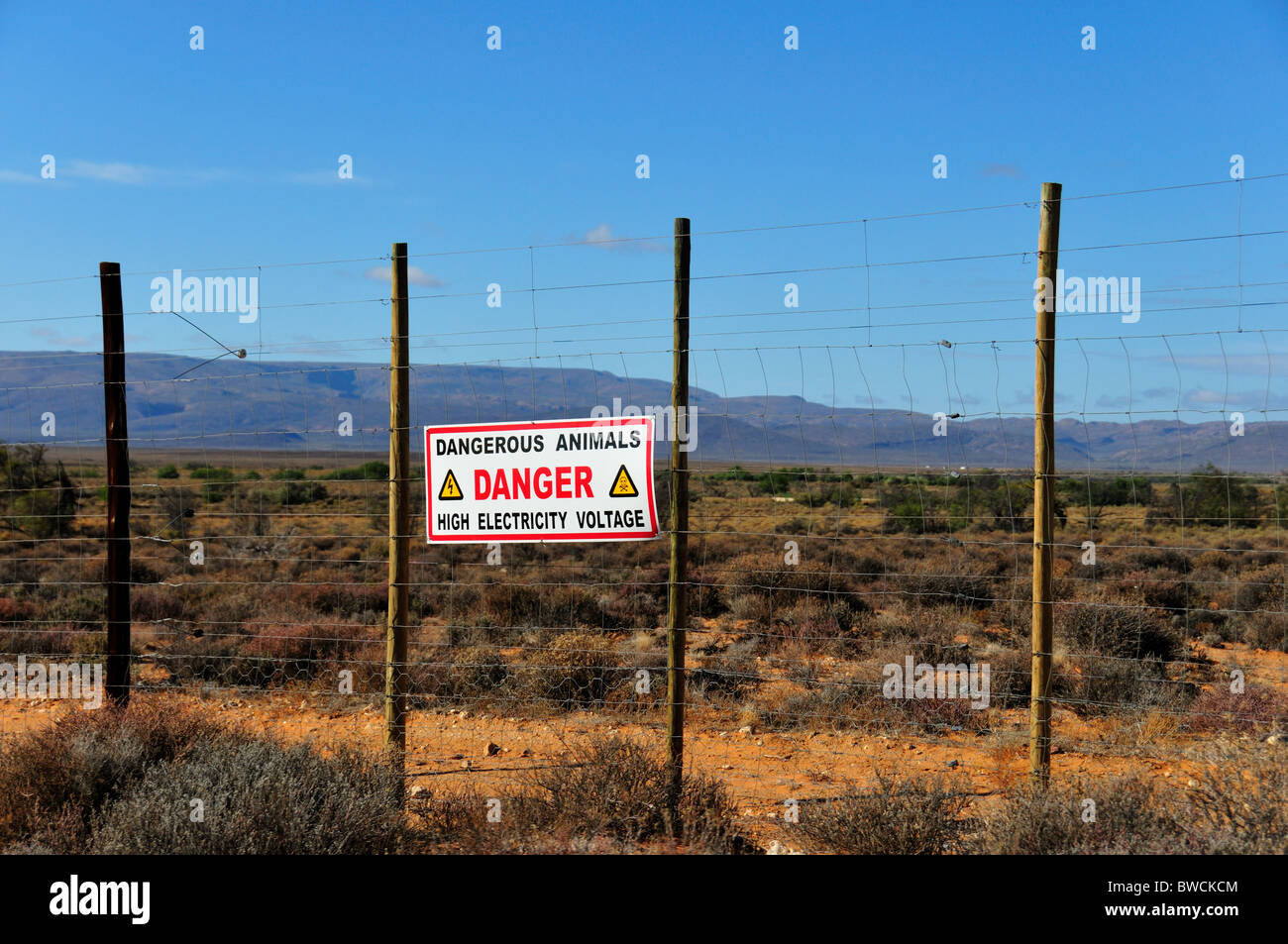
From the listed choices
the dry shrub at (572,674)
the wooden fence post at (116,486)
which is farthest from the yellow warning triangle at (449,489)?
the dry shrub at (572,674)

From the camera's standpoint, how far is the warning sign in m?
6.08

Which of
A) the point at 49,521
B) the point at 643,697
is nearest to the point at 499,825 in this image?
the point at 643,697

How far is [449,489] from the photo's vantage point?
21.7ft

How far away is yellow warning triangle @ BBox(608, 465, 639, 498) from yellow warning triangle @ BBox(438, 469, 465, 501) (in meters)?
1.19

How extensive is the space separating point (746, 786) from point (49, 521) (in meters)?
21.3

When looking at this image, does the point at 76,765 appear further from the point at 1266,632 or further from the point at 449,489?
the point at 1266,632

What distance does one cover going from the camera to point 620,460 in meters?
6.11

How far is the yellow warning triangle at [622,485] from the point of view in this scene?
6.09m
